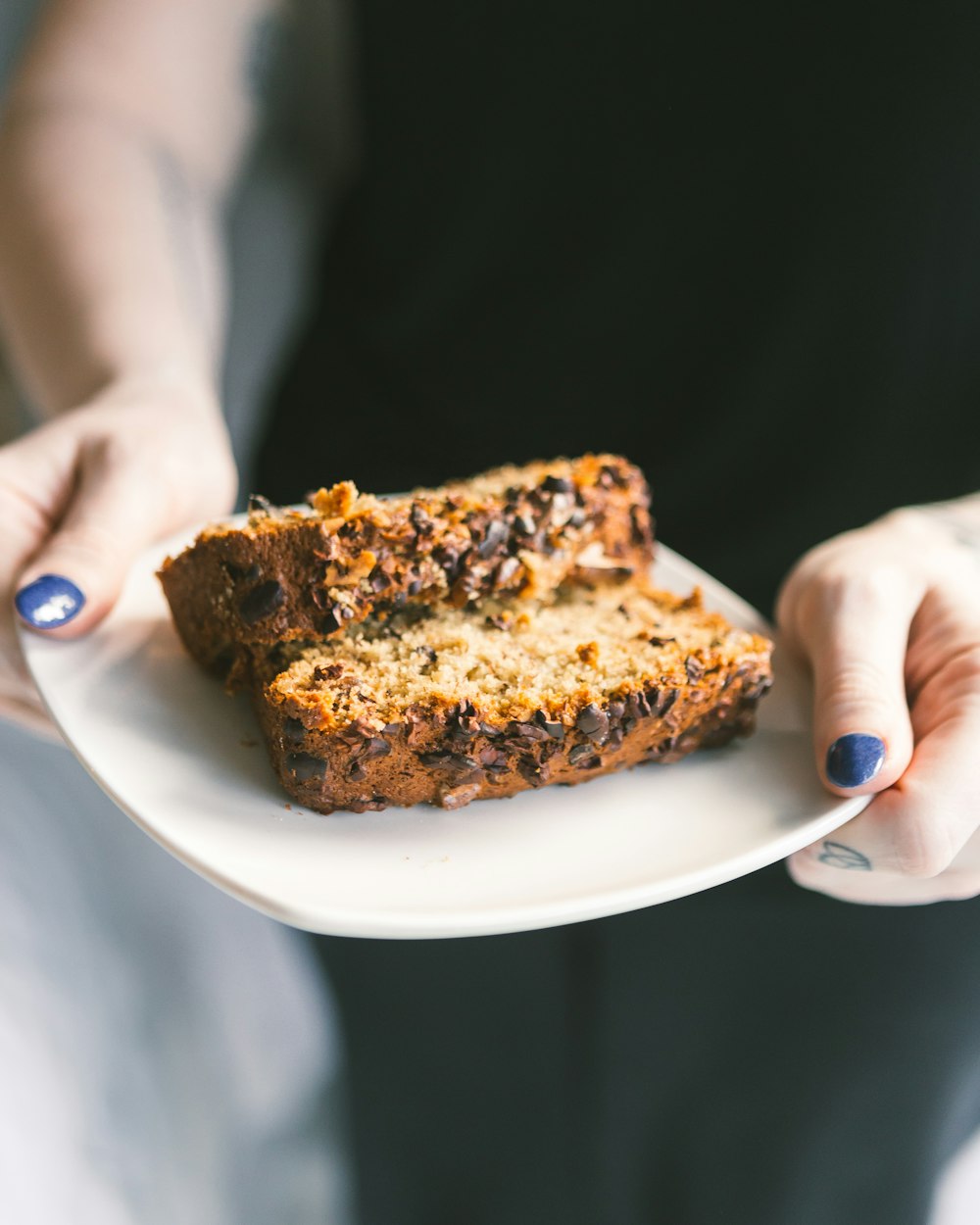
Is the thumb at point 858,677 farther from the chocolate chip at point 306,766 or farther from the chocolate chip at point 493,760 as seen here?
the chocolate chip at point 306,766

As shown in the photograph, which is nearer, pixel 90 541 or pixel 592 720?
pixel 592 720

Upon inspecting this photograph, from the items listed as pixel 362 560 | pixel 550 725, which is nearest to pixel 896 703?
pixel 550 725

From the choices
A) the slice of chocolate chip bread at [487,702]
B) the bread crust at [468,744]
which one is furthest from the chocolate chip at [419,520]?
the bread crust at [468,744]

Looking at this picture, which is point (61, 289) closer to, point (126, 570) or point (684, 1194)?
point (126, 570)

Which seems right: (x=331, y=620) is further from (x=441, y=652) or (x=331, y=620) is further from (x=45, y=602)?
(x=45, y=602)

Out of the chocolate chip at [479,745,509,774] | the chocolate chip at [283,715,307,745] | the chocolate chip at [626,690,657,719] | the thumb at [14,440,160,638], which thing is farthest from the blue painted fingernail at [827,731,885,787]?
the thumb at [14,440,160,638]

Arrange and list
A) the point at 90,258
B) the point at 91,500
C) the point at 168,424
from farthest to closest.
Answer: the point at 90,258 < the point at 168,424 < the point at 91,500

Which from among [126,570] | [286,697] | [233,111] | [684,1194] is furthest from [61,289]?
[684,1194]
